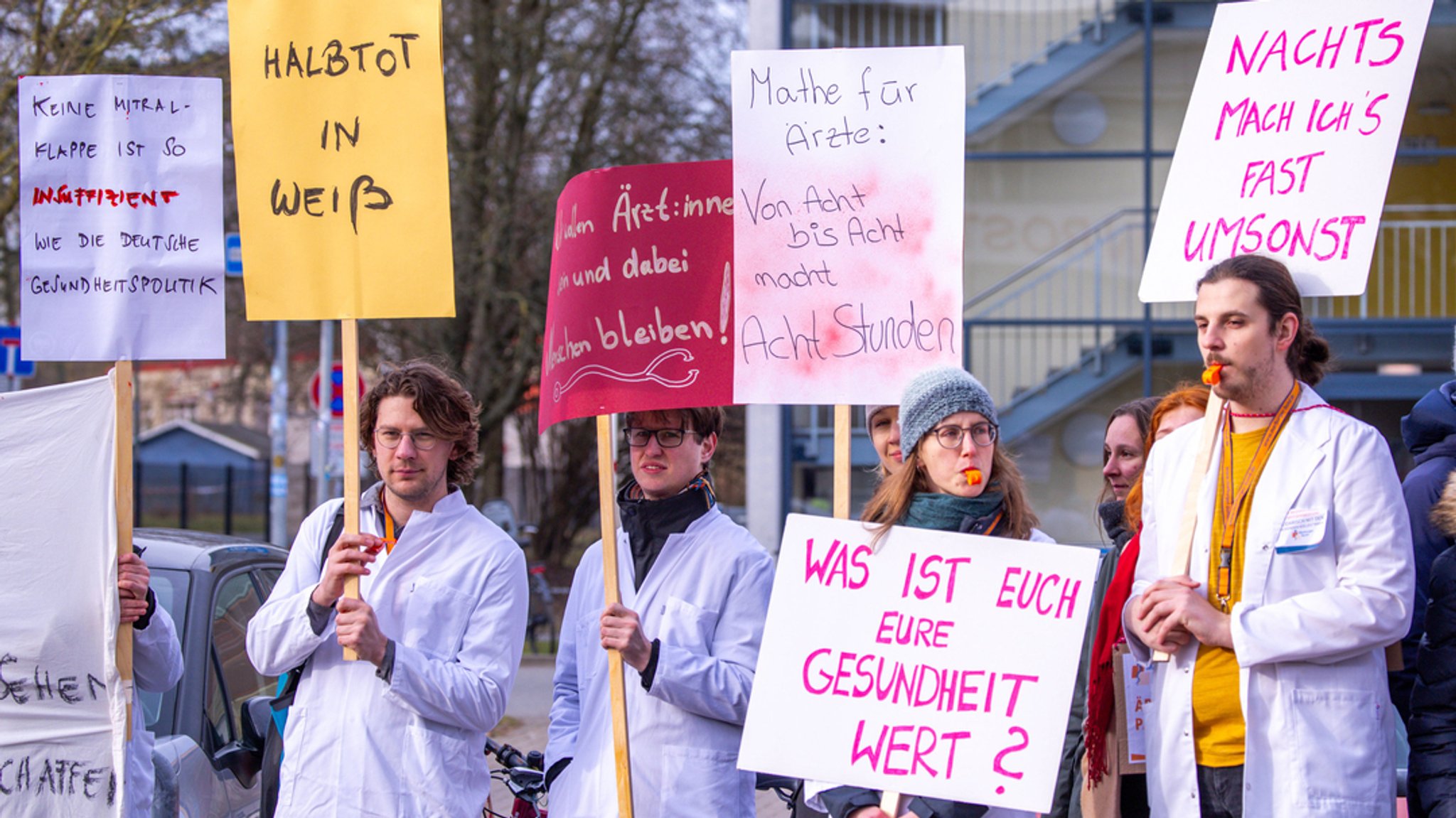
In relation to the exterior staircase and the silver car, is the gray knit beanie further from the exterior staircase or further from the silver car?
the exterior staircase

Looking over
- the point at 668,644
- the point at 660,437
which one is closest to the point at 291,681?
the point at 668,644

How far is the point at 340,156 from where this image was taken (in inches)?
140

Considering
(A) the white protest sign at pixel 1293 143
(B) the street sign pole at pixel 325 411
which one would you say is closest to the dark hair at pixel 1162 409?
(A) the white protest sign at pixel 1293 143

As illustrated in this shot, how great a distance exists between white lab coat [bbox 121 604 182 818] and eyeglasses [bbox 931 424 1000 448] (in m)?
2.06

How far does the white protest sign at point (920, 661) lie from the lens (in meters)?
2.86

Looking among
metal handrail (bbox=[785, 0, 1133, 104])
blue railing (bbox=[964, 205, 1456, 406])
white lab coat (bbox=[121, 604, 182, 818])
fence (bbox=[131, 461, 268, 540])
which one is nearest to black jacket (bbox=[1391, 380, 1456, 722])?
white lab coat (bbox=[121, 604, 182, 818])

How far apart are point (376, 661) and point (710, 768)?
809 millimetres

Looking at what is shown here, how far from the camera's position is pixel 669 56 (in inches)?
698

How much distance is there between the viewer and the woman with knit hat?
9.74 feet

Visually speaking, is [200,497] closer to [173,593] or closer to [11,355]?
[11,355]

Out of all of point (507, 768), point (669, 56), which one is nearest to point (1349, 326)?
point (669, 56)

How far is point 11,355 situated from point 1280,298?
9.40 m

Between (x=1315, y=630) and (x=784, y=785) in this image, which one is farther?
(x=784, y=785)

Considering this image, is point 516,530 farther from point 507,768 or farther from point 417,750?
point 417,750
